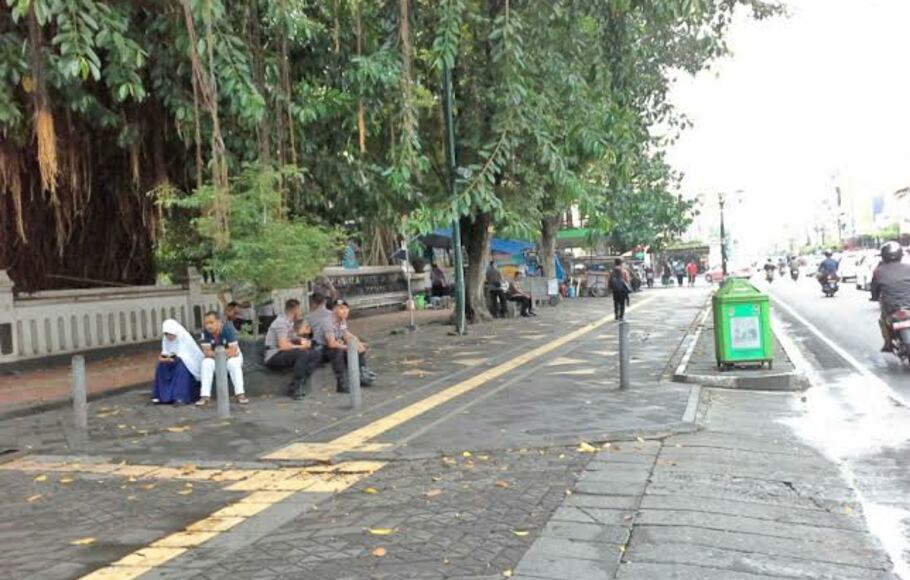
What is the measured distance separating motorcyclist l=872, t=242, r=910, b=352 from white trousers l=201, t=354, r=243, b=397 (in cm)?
882

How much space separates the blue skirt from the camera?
10062 mm

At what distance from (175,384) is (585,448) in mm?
5461

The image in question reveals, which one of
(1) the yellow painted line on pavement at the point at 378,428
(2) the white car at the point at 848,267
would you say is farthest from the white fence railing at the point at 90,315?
(2) the white car at the point at 848,267

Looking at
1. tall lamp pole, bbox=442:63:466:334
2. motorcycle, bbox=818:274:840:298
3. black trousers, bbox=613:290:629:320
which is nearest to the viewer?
tall lamp pole, bbox=442:63:466:334

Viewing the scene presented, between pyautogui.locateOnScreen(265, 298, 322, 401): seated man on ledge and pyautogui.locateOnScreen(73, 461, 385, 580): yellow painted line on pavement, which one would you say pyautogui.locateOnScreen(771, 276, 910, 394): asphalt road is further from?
pyautogui.locateOnScreen(265, 298, 322, 401): seated man on ledge

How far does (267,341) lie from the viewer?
34.4ft

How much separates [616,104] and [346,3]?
521 centimetres

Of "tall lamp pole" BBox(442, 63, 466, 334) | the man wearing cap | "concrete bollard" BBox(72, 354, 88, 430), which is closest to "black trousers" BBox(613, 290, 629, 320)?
"tall lamp pole" BBox(442, 63, 466, 334)

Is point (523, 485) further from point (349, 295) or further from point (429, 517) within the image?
point (349, 295)

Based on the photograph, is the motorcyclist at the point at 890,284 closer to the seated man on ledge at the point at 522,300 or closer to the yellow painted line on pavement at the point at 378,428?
the yellow painted line on pavement at the point at 378,428

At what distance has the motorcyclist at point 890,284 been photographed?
11422 millimetres

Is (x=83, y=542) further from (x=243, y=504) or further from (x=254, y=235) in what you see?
(x=254, y=235)

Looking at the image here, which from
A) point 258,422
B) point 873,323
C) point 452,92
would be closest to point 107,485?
point 258,422

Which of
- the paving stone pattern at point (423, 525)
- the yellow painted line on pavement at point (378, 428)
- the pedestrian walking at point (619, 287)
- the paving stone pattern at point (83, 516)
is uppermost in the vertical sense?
the pedestrian walking at point (619, 287)
